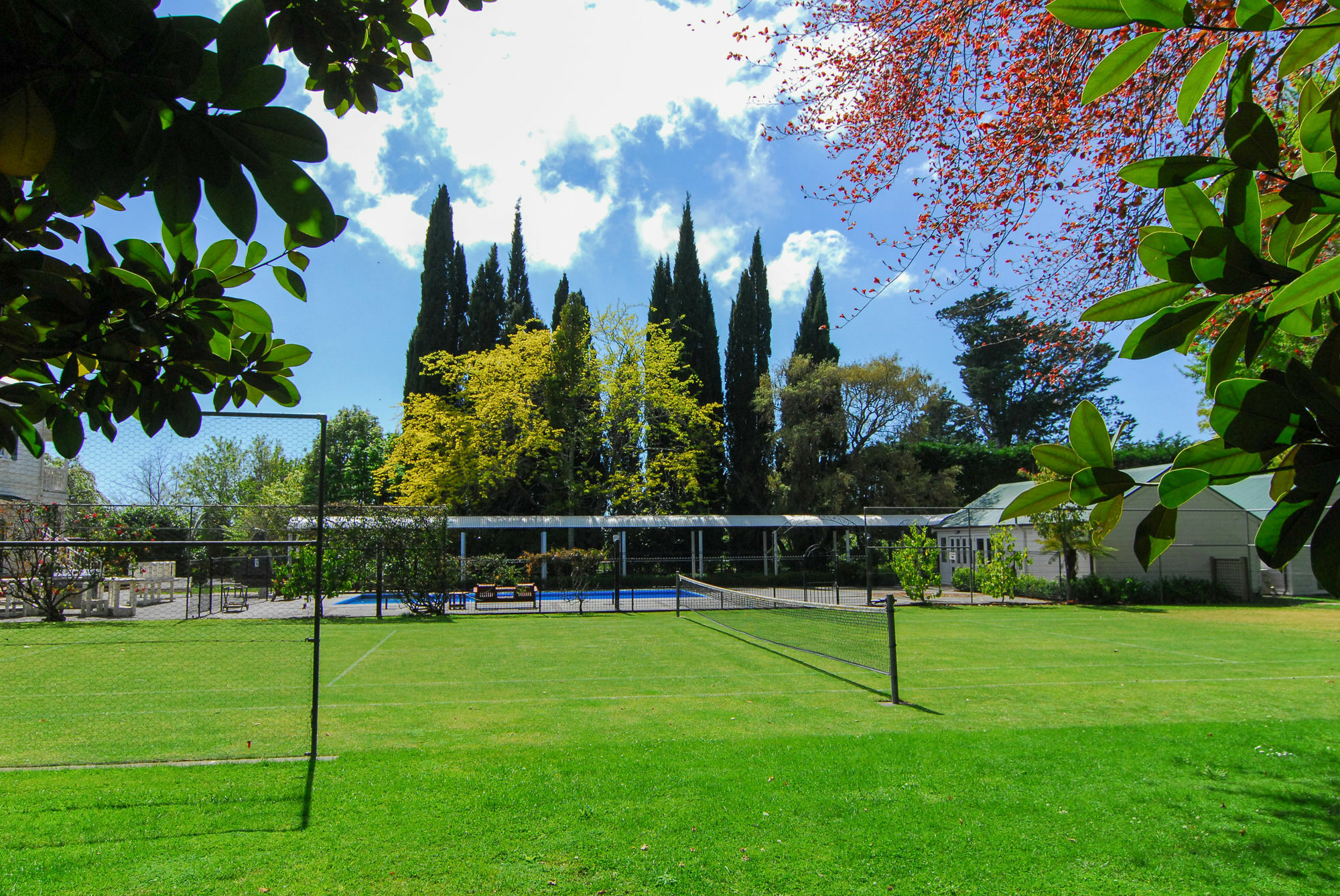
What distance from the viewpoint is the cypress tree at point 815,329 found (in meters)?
41.1

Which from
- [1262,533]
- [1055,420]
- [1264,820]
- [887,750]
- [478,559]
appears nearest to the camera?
[1262,533]

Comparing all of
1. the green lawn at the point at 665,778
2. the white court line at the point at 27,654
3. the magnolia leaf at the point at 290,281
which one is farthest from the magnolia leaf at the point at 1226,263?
the white court line at the point at 27,654

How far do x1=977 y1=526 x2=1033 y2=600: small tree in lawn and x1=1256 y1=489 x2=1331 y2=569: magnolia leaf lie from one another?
2574 cm

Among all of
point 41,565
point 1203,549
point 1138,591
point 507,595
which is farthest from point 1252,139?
point 1203,549

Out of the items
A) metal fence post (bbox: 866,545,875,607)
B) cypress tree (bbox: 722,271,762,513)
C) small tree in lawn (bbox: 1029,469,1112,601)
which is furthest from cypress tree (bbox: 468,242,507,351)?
small tree in lawn (bbox: 1029,469,1112,601)

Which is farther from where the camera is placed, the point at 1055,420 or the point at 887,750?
the point at 1055,420

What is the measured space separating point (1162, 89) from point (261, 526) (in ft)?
32.7

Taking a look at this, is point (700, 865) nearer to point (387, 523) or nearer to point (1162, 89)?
point (1162, 89)

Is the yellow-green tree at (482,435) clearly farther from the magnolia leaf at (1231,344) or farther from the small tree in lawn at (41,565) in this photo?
the magnolia leaf at (1231,344)

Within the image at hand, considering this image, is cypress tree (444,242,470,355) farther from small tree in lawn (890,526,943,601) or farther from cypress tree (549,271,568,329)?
small tree in lawn (890,526,943,601)

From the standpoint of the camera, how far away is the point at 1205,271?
959 mm

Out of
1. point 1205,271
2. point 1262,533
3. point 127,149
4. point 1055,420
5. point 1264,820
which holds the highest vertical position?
point 1055,420

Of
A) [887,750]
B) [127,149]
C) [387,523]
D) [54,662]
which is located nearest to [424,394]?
[387,523]

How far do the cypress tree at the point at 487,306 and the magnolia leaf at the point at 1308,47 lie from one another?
40.7m
